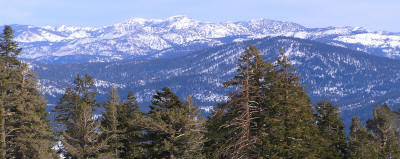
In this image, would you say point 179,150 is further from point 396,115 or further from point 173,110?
point 396,115

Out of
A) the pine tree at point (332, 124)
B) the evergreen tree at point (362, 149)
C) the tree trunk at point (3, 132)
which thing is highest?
the tree trunk at point (3, 132)

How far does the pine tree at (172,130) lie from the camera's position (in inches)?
1144

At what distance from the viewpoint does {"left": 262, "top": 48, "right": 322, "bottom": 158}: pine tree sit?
27.7 metres

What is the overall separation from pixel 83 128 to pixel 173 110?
8.29 m

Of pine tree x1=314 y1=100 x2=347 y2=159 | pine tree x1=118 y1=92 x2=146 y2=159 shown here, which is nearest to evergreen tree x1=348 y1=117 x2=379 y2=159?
pine tree x1=314 y1=100 x2=347 y2=159

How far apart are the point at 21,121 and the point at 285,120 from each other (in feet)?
→ 64.9

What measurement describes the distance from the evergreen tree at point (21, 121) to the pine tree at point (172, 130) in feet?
28.9

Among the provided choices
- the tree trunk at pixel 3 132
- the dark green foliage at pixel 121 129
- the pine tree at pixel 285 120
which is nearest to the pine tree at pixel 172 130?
the pine tree at pixel 285 120

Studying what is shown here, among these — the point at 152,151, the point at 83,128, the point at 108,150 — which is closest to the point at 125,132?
the point at 108,150

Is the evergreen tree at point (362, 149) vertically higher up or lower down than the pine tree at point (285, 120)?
lower down

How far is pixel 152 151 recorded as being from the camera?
30844 mm

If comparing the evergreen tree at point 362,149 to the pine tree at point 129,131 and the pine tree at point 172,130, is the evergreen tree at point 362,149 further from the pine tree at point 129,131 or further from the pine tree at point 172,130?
the pine tree at point 129,131

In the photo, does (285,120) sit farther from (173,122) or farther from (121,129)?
(121,129)

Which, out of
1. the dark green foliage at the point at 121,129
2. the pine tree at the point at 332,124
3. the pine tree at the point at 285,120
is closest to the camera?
the pine tree at the point at 285,120
